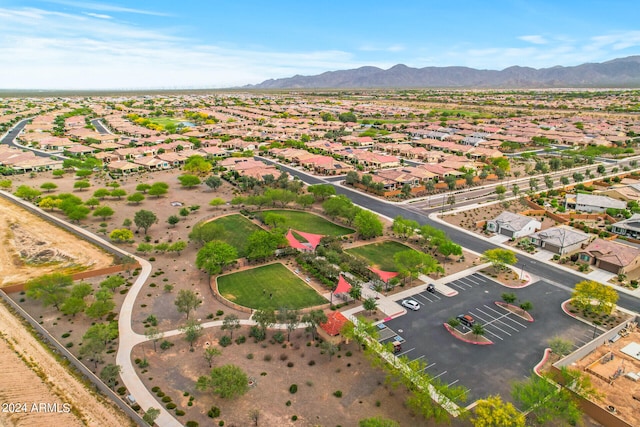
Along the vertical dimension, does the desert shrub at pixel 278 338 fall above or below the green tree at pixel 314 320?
below

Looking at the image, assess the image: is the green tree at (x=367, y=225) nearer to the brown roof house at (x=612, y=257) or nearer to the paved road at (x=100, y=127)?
the brown roof house at (x=612, y=257)

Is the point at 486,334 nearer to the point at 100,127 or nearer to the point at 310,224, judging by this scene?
the point at 310,224

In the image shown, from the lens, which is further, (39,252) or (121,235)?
(121,235)

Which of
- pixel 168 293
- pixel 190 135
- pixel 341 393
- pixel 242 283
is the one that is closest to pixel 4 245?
pixel 168 293

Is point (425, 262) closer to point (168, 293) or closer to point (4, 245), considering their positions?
point (168, 293)

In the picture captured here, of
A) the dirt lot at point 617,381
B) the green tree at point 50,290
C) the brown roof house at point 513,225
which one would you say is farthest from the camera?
the brown roof house at point 513,225

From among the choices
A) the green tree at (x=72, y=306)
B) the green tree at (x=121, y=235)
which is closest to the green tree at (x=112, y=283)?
the green tree at (x=72, y=306)

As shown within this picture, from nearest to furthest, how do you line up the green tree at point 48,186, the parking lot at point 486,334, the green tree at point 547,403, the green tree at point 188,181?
the green tree at point 547,403, the parking lot at point 486,334, the green tree at point 48,186, the green tree at point 188,181

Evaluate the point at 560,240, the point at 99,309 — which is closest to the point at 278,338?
the point at 99,309
